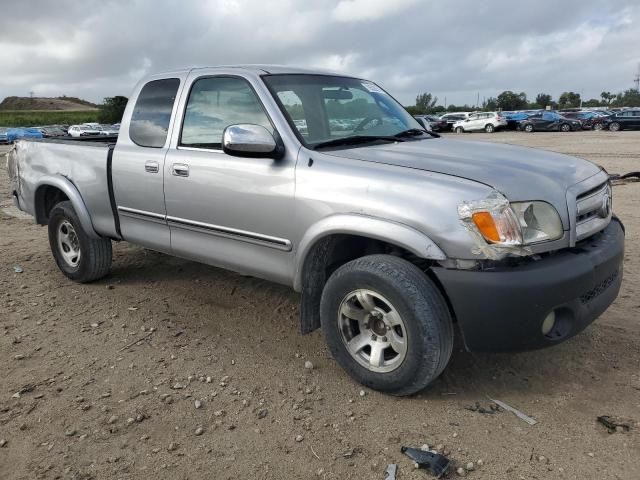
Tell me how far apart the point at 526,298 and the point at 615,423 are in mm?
841

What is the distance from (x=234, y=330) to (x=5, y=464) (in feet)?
5.82

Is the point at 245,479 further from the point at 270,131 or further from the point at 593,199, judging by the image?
the point at 593,199

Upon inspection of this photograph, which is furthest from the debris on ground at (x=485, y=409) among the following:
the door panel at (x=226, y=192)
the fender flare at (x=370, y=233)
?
the door panel at (x=226, y=192)

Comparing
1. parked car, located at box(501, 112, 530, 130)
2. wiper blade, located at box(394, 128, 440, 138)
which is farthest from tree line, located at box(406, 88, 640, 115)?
wiper blade, located at box(394, 128, 440, 138)

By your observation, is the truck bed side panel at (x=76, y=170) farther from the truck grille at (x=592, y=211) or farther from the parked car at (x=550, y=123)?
the parked car at (x=550, y=123)

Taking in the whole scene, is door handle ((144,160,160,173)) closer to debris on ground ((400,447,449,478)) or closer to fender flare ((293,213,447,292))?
fender flare ((293,213,447,292))

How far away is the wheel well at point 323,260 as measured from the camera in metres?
3.34

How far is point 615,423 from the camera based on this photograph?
2.86 meters

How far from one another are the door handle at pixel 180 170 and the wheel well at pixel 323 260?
3.84ft

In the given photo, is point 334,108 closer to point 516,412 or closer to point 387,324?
point 387,324

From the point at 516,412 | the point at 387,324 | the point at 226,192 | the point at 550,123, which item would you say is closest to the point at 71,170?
the point at 226,192

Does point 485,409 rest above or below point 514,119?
below

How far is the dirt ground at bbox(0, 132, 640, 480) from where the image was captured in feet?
8.67

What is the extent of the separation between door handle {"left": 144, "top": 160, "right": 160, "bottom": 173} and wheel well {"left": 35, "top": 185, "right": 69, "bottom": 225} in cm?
165
